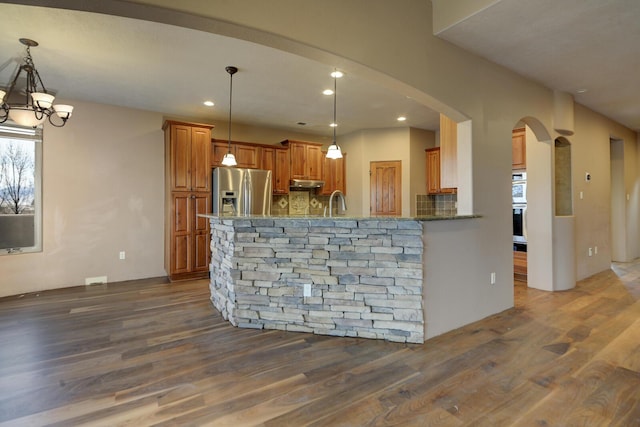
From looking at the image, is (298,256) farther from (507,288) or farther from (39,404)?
(507,288)

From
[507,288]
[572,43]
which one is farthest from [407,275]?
[572,43]

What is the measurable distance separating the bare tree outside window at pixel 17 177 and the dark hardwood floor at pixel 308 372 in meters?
1.68

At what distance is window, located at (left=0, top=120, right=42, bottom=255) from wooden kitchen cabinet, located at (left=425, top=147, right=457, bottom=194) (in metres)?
6.41

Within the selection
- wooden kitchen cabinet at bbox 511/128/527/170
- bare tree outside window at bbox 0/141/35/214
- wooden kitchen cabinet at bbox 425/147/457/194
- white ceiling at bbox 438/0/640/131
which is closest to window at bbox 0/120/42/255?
bare tree outside window at bbox 0/141/35/214

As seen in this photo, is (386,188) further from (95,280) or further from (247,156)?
(95,280)

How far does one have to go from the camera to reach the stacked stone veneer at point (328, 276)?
8.87 feet

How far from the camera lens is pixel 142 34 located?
275 centimetres

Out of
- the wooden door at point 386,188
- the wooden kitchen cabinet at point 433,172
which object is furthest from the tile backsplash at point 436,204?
the wooden door at point 386,188

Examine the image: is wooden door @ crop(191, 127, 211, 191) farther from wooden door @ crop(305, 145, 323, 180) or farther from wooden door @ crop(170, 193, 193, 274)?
wooden door @ crop(305, 145, 323, 180)

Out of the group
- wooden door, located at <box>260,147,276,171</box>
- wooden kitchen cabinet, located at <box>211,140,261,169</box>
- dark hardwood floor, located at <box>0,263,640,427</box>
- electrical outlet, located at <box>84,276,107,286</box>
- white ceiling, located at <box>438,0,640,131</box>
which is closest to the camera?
dark hardwood floor, located at <box>0,263,640,427</box>

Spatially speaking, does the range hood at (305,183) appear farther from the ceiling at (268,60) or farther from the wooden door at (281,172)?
the ceiling at (268,60)

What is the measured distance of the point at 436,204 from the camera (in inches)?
258

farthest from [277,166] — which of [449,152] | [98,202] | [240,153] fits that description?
[449,152]

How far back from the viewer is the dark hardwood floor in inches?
70.6
